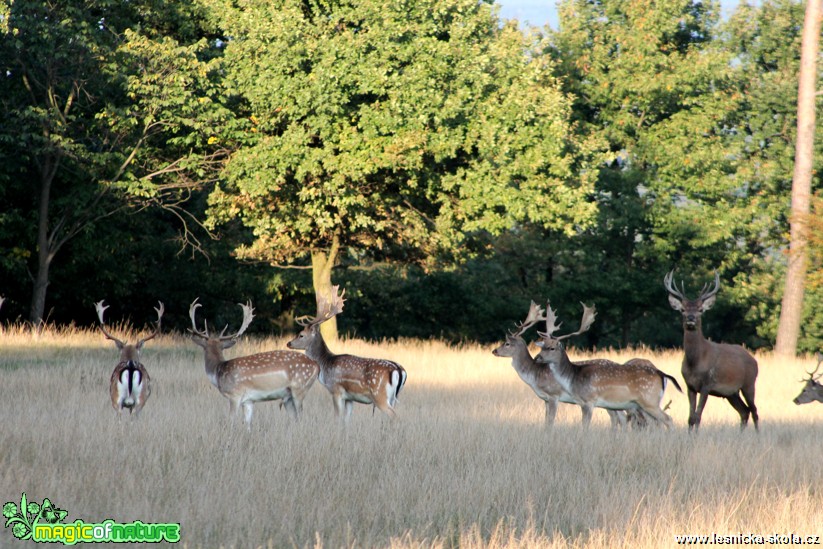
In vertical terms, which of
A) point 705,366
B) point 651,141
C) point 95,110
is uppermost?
point 651,141

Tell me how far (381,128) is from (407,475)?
11093mm

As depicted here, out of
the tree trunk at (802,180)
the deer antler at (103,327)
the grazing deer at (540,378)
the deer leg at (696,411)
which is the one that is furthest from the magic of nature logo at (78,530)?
the tree trunk at (802,180)

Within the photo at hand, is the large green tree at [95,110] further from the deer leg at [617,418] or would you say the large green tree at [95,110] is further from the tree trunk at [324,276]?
the deer leg at [617,418]

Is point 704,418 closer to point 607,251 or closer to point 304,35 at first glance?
point 304,35

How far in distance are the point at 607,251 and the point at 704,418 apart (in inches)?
634

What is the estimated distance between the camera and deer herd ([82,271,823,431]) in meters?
10.2

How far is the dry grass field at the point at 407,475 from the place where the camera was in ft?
19.8

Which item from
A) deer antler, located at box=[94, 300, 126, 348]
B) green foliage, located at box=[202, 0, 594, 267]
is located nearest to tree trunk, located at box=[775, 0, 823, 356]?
green foliage, located at box=[202, 0, 594, 267]

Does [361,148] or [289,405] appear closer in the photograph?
[289,405]

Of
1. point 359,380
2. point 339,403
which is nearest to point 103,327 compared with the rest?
point 339,403

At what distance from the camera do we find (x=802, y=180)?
2070 centimetres

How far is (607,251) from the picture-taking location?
2759 cm

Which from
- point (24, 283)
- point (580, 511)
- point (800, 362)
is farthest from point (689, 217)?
point (580, 511)

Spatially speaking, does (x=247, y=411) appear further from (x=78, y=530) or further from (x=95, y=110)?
(x=95, y=110)
